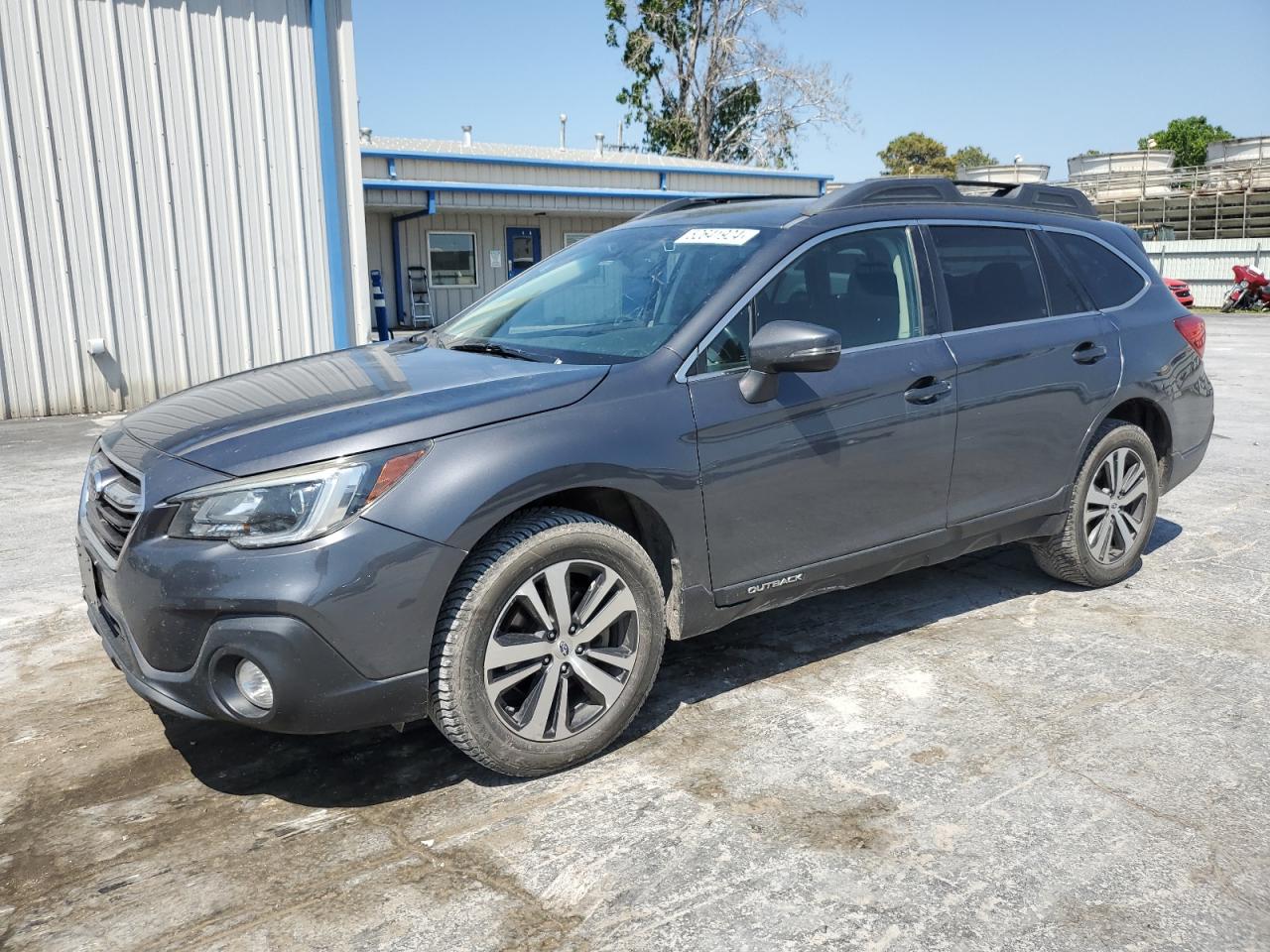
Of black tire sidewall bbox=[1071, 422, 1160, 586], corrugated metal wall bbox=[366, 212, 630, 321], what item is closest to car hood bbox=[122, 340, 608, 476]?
black tire sidewall bbox=[1071, 422, 1160, 586]

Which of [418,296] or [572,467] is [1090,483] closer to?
[572,467]

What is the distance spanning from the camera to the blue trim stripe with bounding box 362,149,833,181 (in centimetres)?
1972

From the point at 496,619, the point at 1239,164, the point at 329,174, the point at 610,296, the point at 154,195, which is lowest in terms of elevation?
the point at 496,619

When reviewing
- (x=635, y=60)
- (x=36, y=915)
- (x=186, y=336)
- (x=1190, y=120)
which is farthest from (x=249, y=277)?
(x=1190, y=120)

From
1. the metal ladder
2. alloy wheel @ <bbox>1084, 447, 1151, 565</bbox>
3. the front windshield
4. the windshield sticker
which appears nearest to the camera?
the front windshield

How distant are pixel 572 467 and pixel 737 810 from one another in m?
1.11

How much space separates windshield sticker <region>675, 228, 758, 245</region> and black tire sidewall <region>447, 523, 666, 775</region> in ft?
4.40

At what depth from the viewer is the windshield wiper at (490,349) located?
3748 millimetres

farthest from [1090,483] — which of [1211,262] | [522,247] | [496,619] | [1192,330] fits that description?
[1211,262]

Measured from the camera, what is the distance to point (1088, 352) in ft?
15.3

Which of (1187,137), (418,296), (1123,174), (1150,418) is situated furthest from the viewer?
(1187,137)

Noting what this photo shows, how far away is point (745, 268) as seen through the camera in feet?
12.3

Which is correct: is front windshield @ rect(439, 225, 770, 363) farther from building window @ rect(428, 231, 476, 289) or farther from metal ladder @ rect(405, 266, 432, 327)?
building window @ rect(428, 231, 476, 289)

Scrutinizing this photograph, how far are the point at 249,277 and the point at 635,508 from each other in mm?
9299
